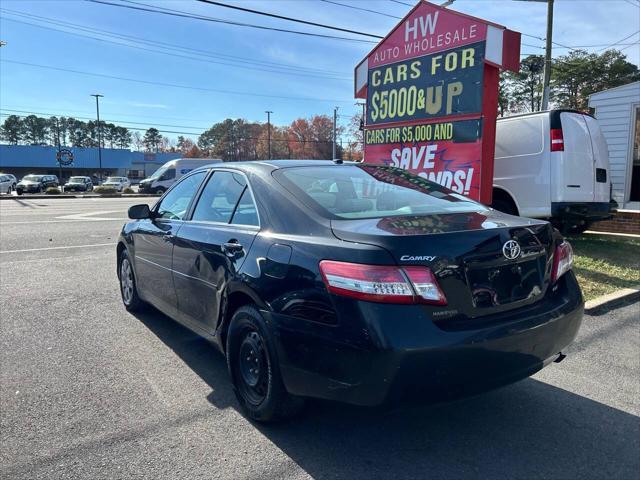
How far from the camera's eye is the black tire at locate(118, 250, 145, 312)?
16.6 feet

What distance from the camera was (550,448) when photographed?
2760 mm

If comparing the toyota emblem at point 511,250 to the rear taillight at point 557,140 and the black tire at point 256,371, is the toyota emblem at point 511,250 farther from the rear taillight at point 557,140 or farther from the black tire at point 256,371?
the rear taillight at point 557,140

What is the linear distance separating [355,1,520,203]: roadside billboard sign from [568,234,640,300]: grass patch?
1723 millimetres

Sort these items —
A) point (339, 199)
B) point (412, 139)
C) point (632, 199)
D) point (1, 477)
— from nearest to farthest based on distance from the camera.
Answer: point (1, 477) → point (339, 199) → point (412, 139) → point (632, 199)

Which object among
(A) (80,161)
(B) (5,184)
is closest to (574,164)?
(B) (5,184)

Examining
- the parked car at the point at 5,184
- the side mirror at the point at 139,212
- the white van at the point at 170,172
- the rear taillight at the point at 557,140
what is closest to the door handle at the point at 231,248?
the side mirror at the point at 139,212

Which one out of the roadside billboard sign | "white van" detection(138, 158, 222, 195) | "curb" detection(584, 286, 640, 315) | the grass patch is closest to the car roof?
"curb" detection(584, 286, 640, 315)

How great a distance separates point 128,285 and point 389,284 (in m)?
3.79

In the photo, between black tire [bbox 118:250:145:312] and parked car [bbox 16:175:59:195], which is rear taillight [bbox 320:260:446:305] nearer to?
black tire [bbox 118:250:145:312]

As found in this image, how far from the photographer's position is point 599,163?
8109mm

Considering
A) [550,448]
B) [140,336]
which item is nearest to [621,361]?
[550,448]

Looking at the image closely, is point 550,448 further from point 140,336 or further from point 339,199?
point 140,336

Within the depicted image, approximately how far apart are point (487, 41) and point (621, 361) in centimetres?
475

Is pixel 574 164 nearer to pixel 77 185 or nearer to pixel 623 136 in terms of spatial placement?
pixel 623 136
